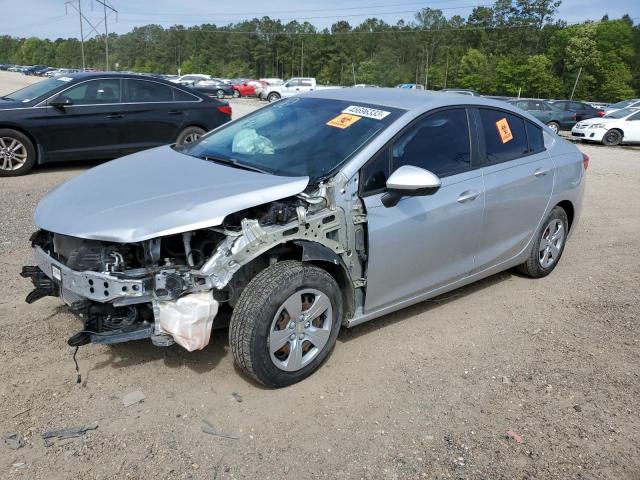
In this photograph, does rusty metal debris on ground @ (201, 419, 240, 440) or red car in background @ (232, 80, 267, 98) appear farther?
red car in background @ (232, 80, 267, 98)

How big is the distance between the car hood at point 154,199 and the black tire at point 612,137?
62.2ft

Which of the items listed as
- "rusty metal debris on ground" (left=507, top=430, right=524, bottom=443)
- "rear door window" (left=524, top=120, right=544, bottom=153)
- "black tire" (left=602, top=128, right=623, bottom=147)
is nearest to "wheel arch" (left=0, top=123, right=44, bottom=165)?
"rear door window" (left=524, top=120, right=544, bottom=153)

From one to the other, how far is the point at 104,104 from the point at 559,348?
736cm

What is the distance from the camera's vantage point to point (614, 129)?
1884 cm

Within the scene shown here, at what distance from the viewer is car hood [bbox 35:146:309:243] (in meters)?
2.77

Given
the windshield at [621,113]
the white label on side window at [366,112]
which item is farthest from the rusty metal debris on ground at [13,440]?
the windshield at [621,113]

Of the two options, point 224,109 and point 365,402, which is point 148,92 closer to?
point 224,109

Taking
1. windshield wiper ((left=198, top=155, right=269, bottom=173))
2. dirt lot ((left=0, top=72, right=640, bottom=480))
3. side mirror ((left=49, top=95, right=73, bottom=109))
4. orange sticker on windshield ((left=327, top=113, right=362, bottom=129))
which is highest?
side mirror ((left=49, top=95, right=73, bottom=109))

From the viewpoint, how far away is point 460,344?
385cm

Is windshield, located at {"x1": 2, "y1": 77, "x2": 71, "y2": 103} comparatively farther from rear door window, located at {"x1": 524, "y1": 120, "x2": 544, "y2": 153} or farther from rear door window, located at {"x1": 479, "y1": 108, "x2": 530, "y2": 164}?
rear door window, located at {"x1": 524, "y1": 120, "x2": 544, "y2": 153}

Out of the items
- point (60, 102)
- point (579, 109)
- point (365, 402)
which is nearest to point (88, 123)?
point (60, 102)

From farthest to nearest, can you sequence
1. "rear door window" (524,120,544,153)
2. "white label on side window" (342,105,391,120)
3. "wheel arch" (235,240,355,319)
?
1. "rear door window" (524,120,544,153)
2. "white label on side window" (342,105,391,120)
3. "wheel arch" (235,240,355,319)

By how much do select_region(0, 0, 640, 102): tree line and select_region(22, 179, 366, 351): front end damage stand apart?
217 feet

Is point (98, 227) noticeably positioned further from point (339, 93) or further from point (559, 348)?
point (559, 348)
